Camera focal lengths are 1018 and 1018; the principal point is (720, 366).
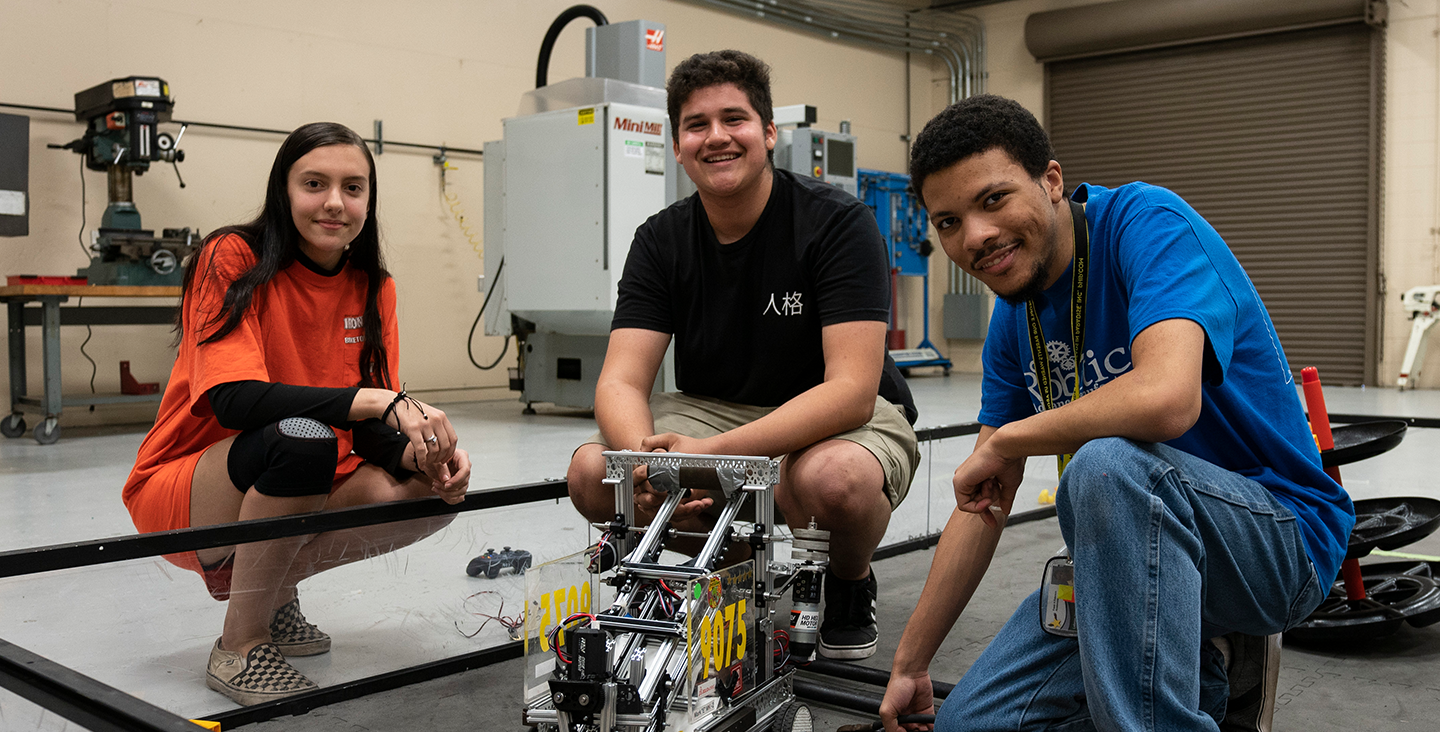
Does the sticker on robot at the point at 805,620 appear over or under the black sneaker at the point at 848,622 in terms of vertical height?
over

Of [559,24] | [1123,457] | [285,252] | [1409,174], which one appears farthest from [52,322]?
[1409,174]

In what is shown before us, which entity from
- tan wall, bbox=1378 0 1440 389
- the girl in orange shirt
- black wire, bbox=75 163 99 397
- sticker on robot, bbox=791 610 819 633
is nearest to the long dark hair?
the girl in orange shirt

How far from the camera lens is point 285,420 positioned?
1482 millimetres

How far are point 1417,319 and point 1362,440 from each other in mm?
5958

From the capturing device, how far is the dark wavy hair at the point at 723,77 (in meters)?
1.72

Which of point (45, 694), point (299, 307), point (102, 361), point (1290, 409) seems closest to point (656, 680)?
point (45, 694)

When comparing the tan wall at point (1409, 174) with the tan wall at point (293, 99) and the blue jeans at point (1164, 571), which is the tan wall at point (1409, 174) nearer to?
the tan wall at point (293, 99)

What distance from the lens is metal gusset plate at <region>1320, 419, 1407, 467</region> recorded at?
180 centimetres

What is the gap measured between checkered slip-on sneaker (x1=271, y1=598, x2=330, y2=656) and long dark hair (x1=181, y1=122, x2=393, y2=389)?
0.41 metres

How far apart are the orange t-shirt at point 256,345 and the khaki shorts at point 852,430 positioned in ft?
1.48

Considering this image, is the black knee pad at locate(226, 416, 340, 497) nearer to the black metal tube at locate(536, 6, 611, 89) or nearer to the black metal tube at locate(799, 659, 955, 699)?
the black metal tube at locate(799, 659, 955, 699)

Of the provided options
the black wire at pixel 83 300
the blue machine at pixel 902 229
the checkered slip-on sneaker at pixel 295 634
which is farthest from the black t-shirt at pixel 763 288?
the blue machine at pixel 902 229

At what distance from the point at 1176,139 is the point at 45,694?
8399 mm

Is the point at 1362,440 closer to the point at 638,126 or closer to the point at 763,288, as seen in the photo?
the point at 763,288
